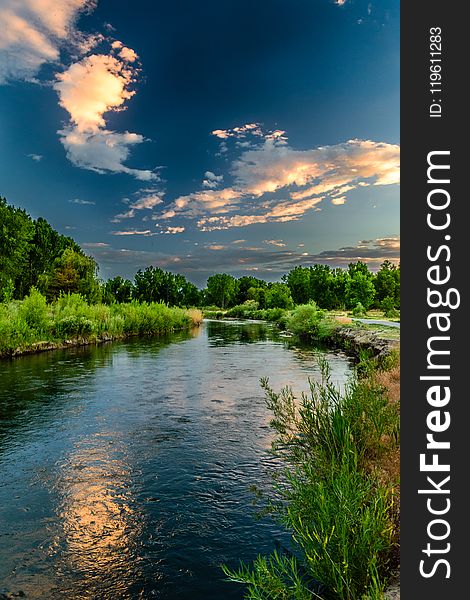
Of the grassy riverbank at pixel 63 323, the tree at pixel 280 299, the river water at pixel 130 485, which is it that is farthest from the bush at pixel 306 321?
the tree at pixel 280 299

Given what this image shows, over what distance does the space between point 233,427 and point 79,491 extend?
4168 millimetres

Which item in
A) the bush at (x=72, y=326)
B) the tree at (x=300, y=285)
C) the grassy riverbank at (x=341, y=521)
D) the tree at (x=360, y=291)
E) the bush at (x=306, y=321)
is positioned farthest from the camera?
the tree at (x=300, y=285)

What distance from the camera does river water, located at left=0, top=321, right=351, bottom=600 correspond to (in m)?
4.86

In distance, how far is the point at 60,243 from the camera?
67.0 m

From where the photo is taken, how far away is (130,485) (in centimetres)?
715

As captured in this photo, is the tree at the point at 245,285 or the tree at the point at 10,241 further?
the tree at the point at 245,285

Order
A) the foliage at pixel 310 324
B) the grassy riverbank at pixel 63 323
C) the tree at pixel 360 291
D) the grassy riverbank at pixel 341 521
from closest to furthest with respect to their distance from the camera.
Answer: the grassy riverbank at pixel 341 521
the grassy riverbank at pixel 63 323
the foliage at pixel 310 324
the tree at pixel 360 291

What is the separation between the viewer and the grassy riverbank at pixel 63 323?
2230cm

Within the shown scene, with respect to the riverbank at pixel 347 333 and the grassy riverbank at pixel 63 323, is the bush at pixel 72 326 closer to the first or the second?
the grassy riverbank at pixel 63 323

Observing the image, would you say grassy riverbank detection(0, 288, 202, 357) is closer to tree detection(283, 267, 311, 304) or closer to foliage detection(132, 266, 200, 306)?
tree detection(283, 267, 311, 304)

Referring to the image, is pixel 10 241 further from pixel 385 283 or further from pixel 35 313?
pixel 385 283

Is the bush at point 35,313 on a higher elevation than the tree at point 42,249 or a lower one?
lower

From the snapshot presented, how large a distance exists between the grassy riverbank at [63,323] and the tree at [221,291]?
3345 inches

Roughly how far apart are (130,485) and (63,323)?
2149 centimetres
